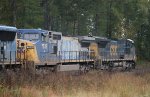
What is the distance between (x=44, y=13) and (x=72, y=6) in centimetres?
708

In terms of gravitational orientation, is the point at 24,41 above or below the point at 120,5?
below

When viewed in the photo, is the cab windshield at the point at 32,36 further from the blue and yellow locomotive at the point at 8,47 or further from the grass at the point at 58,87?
the grass at the point at 58,87

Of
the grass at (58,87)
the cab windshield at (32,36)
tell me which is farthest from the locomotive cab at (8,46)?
the cab windshield at (32,36)

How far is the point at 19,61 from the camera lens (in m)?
22.3

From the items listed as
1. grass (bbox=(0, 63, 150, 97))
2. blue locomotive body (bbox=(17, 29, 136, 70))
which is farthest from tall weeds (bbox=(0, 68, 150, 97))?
blue locomotive body (bbox=(17, 29, 136, 70))

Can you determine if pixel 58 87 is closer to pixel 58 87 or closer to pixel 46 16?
pixel 58 87

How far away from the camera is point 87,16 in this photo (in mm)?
58062

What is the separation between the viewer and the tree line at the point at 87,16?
43.8 metres

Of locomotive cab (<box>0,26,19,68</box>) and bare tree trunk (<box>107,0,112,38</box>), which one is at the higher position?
bare tree trunk (<box>107,0,112,38</box>)

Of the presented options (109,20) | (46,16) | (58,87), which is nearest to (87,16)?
(109,20)

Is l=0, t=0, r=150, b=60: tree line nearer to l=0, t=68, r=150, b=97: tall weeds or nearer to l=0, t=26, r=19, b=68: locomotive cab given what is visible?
l=0, t=26, r=19, b=68: locomotive cab

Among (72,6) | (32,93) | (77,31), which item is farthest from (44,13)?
(32,93)

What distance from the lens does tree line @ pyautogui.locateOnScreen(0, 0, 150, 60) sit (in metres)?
43.8

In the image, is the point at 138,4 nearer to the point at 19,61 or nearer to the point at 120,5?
the point at 120,5
